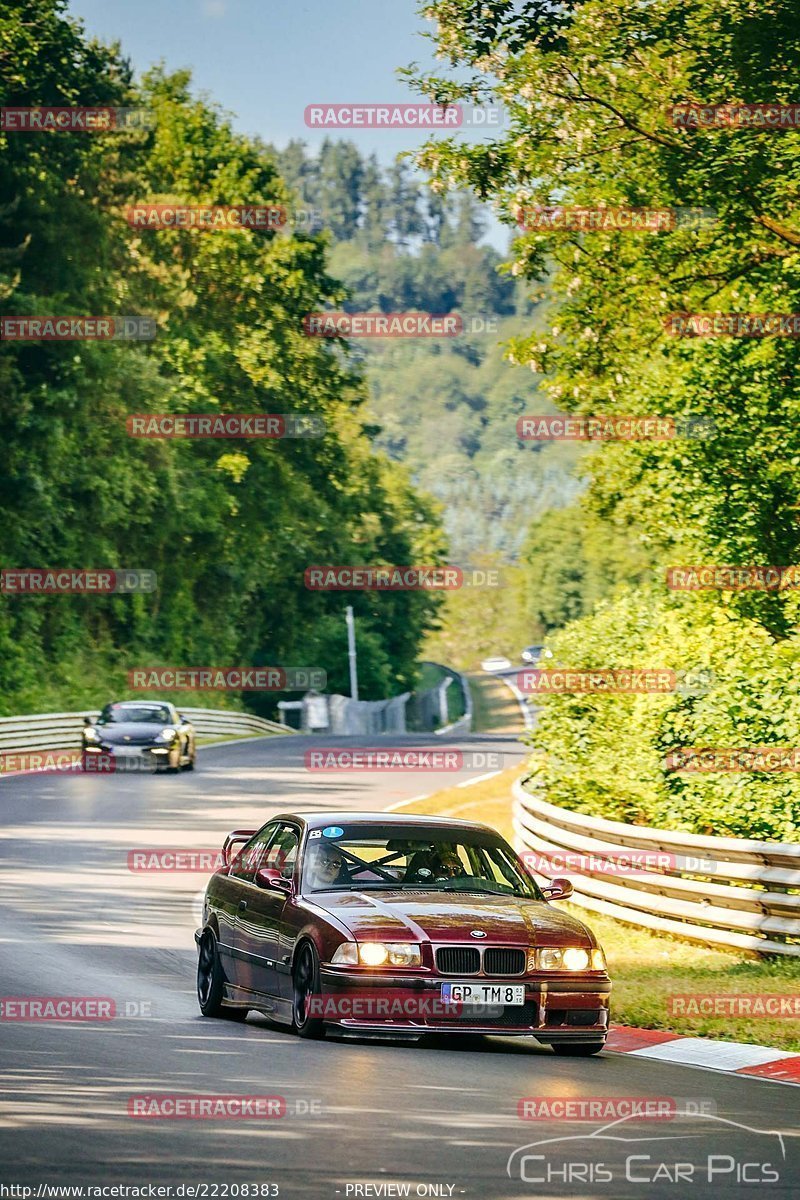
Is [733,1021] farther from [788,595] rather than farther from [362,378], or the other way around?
[362,378]

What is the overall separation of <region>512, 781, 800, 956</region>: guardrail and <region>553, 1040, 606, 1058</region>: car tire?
3483 millimetres

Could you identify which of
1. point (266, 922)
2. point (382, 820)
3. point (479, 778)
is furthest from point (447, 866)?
point (479, 778)

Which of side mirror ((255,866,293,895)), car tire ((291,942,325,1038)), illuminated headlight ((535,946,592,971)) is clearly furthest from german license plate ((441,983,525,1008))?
side mirror ((255,866,293,895))

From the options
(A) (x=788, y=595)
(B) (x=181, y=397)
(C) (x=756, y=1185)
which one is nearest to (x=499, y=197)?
(A) (x=788, y=595)

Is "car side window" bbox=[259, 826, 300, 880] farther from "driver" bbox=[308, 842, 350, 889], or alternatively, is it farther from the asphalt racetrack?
the asphalt racetrack

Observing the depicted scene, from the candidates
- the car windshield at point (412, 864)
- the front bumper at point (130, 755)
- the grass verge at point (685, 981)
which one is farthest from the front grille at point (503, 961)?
the front bumper at point (130, 755)

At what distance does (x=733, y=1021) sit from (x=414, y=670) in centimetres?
9591

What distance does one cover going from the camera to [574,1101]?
28.4ft

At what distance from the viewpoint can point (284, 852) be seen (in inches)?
473

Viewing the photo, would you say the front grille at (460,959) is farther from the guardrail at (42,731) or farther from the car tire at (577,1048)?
the guardrail at (42,731)

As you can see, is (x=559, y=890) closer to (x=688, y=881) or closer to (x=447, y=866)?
(x=447, y=866)

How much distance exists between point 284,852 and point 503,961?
2058 millimetres

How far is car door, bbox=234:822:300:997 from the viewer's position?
11.4 meters

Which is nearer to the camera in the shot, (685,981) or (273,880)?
(273,880)
